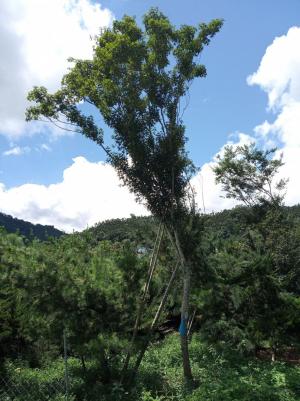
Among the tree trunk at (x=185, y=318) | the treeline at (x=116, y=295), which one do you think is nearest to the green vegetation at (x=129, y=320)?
the treeline at (x=116, y=295)

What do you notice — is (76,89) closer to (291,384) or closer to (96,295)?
(96,295)

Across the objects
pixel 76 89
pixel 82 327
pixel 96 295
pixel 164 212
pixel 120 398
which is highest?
pixel 76 89

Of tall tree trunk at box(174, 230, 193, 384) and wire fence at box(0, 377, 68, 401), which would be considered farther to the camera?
tall tree trunk at box(174, 230, 193, 384)

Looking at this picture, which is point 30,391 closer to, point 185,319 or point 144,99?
point 185,319

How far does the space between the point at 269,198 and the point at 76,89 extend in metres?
22.4

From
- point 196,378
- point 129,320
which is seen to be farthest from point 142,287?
point 196,378

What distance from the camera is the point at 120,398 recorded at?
9789 millimetres

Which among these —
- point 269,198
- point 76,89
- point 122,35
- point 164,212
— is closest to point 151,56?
point 122,35

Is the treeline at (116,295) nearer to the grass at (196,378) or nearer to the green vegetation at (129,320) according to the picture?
the green vegetation at (129,320)

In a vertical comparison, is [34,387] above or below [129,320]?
below

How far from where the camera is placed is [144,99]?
40.8 ft

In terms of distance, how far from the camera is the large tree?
1220 cm

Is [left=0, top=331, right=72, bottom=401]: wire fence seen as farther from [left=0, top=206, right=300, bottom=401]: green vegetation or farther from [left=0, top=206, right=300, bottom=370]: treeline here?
[left=0, top=206, right=300, bottom=370]: treeline

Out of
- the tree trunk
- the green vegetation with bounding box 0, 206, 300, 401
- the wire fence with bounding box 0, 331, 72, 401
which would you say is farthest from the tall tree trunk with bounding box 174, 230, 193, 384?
the wire fence with bounding box 0, 331, 72, 401
